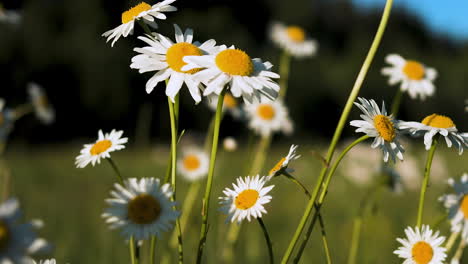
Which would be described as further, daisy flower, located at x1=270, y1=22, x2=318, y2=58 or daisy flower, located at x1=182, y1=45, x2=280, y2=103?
daisy flower, located at x1=270, y1=22, x2=318, y2=58

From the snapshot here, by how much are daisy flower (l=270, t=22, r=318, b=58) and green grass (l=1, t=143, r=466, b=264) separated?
0.67 metres

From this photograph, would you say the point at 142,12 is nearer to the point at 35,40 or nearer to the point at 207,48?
the point at 207,48

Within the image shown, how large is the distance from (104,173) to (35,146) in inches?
167

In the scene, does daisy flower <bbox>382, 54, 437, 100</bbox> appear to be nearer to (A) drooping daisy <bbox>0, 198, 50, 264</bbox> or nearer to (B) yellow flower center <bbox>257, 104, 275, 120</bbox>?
(B) yellow flower center <bbox>257, 104, 275, 120</bbox>

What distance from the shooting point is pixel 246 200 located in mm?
748

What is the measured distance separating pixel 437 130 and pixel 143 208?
438 millimetres

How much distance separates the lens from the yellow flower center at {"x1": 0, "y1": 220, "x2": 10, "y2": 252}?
0.46m

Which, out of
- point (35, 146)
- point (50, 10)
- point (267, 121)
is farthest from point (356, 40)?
point (267, 121)

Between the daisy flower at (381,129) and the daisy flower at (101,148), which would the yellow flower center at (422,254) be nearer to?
the daisy flower at (381,129)

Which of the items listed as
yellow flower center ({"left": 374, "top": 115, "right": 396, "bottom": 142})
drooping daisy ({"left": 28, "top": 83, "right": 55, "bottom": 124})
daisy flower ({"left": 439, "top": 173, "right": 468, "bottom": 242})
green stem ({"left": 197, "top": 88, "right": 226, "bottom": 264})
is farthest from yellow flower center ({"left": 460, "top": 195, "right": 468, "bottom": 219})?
drooping daisy ({"left": 28, "top": 83, "right": 55, "bottom": 124})

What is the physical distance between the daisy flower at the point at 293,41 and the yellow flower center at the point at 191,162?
2.65 feet

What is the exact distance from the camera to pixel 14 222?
46 cm

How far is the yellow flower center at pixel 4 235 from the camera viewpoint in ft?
1.50

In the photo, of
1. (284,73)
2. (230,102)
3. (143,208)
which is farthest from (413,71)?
(143,208)
